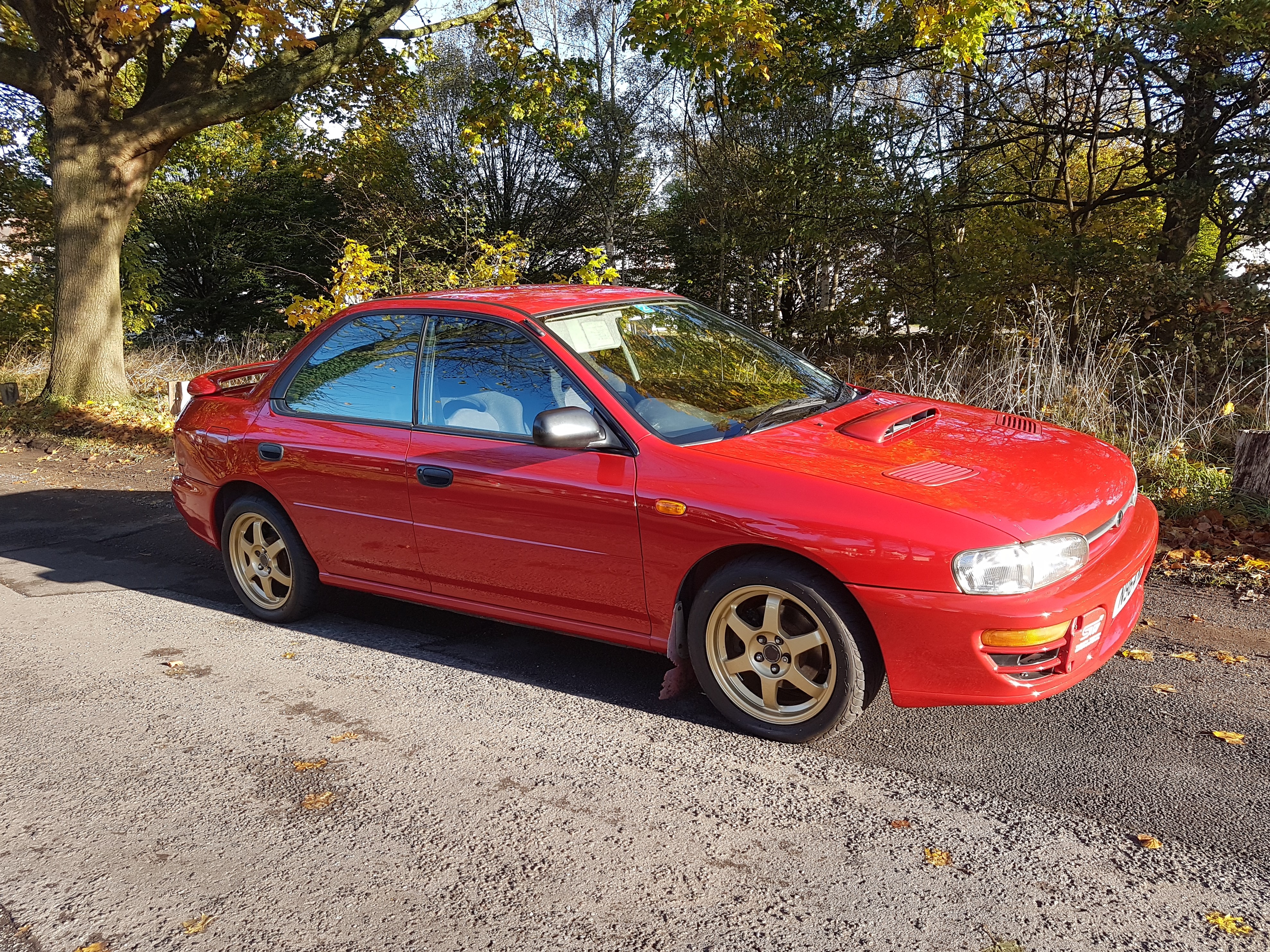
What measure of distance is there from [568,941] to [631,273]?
22.0 metres

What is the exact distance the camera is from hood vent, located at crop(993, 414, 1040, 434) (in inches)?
171

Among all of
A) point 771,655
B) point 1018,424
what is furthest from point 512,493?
point 1018,424

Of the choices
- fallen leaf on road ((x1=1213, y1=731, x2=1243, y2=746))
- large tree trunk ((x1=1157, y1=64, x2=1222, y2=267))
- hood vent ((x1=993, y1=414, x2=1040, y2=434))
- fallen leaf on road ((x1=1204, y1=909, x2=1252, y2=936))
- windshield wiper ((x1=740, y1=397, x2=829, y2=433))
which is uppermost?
large tree trunk ((x1=1157, y1=64, x2=1222, y2=267))

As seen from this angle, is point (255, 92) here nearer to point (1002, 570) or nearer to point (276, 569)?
point (276, 569)

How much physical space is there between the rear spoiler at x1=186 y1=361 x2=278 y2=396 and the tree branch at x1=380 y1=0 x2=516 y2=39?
952 cm

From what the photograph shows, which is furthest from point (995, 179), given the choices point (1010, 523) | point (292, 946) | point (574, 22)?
point (574, 22)

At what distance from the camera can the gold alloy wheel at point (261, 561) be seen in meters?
5.20

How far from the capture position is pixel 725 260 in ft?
63.3

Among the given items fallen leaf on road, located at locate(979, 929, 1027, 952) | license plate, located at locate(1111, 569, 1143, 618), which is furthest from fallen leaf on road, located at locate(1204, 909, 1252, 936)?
license plate, located at locate(1111, 569, 1143, 618)

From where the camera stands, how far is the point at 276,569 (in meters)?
5.22

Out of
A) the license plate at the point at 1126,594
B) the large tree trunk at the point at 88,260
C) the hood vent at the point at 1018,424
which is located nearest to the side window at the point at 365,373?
the hood vent at the point at 1018,424

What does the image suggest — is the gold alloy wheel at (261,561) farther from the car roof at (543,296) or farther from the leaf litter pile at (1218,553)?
the leaf litter pile at (1218,553)

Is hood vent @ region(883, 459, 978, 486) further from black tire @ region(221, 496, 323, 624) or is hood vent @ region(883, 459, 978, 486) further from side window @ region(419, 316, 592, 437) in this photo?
black tire @ region(221, 496, 323, 624)

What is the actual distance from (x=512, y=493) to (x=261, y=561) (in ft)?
6.30
